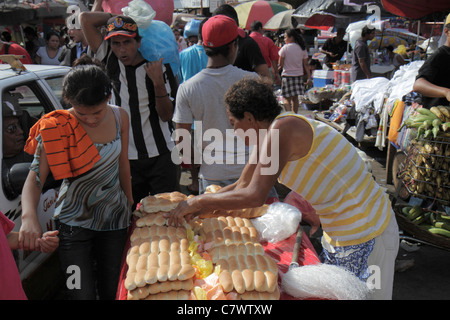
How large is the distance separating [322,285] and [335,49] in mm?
12075

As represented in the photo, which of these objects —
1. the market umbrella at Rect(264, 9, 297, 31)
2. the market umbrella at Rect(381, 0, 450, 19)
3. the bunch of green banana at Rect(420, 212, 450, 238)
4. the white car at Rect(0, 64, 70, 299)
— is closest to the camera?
the white car at Rect(0, 64, 70, 299)

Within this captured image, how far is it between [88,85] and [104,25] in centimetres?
142

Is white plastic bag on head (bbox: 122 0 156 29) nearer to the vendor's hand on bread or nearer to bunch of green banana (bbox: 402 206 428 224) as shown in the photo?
the vendor's hand on bread

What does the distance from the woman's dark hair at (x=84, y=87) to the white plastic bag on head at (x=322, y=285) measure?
133 cm

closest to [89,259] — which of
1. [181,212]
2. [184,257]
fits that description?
[181,212]

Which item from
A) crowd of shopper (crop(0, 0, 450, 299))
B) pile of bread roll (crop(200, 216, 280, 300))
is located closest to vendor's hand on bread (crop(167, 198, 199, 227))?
crowd of shopper (crop(0, 0, 450, 299))

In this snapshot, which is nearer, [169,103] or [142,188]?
[169,103]

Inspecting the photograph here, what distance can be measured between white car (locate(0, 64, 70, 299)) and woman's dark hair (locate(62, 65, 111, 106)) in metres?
0.71

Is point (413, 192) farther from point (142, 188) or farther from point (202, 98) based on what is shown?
point (142, 188)

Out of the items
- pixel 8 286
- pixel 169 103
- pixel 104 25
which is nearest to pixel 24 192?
pixel 8 286

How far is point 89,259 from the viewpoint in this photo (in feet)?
7.72

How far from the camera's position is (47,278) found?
9.52 ft

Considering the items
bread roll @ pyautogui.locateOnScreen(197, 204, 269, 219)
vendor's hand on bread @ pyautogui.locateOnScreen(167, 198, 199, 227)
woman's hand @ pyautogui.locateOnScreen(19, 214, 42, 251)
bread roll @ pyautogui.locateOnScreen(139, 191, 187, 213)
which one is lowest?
bread roll @ pyautogui.locateOnScreen(197, 204, 269, 219)

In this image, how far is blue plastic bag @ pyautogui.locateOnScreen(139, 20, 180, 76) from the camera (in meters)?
3.10
